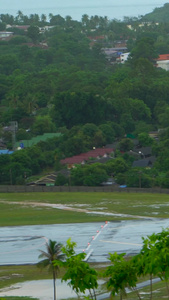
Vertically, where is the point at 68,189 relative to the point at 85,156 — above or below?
below

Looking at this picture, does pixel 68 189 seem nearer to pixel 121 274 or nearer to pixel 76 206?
pixel 76 206

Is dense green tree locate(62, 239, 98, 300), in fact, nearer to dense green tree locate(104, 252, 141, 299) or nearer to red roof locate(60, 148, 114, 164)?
dense green tree locate(104, 252, 141, 299)

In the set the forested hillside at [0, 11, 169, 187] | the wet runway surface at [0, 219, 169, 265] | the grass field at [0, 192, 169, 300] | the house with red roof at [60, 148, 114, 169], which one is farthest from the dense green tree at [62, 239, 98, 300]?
the house with red roof at [60, 148, 114, 169]

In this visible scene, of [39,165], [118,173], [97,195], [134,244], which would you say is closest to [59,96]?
[39,165]

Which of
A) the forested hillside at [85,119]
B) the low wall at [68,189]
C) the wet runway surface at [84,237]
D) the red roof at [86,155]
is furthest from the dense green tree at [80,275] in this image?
the red roof at [86,155]

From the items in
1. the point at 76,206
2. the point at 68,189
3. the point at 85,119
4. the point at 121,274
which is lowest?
the point at 68,189

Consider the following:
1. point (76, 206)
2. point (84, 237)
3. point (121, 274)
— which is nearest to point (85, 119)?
point (76, 206)

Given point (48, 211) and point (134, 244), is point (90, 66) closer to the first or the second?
point (48, 211)
